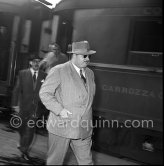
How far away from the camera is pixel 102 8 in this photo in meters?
5.43

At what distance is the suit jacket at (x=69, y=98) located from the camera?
3449 millimetres

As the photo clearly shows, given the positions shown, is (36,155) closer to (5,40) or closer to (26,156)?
(26,156)

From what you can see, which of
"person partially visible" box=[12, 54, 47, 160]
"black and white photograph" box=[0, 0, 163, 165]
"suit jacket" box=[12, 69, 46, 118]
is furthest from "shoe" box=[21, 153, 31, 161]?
"suit jacket" box=[12, 69, 46, 118]

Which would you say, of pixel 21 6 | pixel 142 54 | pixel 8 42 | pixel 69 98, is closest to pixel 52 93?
pixel 69 98

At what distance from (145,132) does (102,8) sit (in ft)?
6.84

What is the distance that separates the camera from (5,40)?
7383mm

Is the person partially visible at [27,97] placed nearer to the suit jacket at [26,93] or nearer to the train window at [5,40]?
the suit jacket at [26,93]

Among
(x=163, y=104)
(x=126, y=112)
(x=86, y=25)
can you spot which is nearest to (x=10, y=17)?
(x=86, y=25)

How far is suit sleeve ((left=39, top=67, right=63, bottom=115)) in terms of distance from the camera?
3.36m

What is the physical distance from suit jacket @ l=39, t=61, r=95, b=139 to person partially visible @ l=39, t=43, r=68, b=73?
8.96 feet

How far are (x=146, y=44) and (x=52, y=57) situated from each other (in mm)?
2151

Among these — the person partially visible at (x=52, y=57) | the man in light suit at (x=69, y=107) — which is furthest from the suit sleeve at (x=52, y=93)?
the person partially visible at (x=52, y=57)

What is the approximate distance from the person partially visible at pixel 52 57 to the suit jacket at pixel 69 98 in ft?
8.96

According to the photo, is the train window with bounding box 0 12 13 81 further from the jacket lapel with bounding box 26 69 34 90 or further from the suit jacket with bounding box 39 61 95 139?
the suit jacket with bounding box 39 61 95 139
